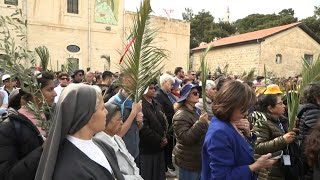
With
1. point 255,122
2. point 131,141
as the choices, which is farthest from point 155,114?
point 255,122

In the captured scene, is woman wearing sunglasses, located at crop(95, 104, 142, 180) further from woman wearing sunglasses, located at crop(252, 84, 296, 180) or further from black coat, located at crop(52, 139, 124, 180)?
woman wearing sunglasses, located at crop(252, 84, 296, 180)

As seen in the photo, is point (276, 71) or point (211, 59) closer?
point (276, 71)

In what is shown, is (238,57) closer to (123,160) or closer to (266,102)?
(266,102)

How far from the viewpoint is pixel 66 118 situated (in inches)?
75.7

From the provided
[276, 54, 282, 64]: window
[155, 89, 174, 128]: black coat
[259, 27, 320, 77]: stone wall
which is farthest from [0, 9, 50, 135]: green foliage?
[276, 54, 282, 64]: window

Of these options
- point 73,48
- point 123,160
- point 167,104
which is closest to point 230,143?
point 123,160

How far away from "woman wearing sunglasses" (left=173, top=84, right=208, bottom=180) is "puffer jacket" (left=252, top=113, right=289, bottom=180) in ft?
2.04

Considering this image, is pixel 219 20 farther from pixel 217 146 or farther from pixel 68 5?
pixel 217 146

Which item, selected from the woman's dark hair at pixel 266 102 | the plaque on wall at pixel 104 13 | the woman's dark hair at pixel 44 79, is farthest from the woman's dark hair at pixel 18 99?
the plaque on wall at pixel 104 13

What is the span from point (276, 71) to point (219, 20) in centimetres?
3383

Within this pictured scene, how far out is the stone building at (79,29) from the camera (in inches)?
1001

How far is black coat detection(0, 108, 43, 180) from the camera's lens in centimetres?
237

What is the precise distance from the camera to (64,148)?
1949mm

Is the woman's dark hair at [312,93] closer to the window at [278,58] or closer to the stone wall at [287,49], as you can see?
the stone wall at [287,49]
